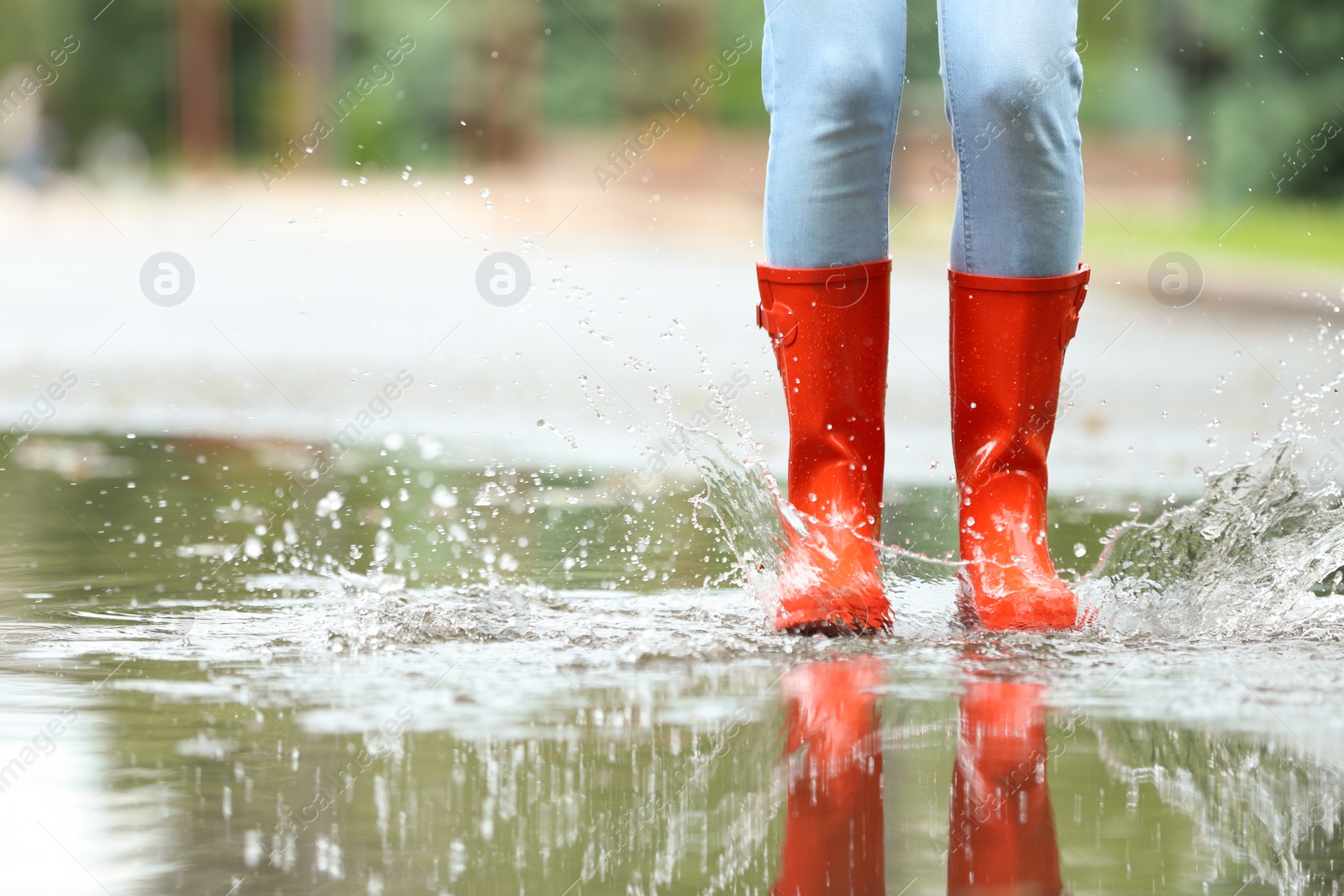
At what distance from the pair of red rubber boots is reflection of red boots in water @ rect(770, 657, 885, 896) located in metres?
0.39

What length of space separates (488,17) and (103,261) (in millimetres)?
17335

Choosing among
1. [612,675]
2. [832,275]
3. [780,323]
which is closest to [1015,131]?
[832,275]

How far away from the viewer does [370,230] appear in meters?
18.4

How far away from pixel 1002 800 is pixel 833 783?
0.55 feet

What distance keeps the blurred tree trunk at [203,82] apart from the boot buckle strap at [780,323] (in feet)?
87.4

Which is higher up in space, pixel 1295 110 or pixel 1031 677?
pixel 1295 110

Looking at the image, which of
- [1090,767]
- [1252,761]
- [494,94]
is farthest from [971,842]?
[494,94]

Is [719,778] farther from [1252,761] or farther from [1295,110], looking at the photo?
[1295,110]

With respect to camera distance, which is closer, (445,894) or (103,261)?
(445,894)

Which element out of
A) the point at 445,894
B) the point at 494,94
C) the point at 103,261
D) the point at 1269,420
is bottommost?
the point at 445,894

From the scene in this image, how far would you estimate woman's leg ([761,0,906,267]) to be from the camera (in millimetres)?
2674

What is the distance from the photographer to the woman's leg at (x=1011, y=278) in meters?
2.62

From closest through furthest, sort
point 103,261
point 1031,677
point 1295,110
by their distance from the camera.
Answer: point 1031,677
point 103,261
point 1295,110

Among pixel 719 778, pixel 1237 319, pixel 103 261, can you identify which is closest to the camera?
pixel 719 778
